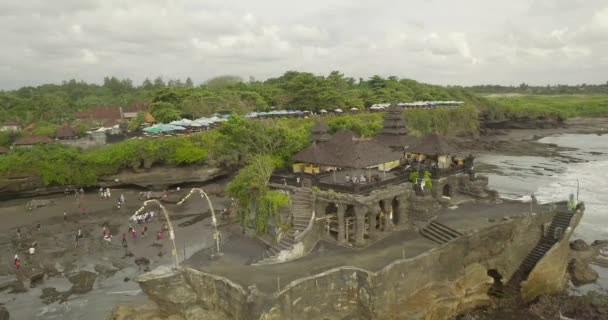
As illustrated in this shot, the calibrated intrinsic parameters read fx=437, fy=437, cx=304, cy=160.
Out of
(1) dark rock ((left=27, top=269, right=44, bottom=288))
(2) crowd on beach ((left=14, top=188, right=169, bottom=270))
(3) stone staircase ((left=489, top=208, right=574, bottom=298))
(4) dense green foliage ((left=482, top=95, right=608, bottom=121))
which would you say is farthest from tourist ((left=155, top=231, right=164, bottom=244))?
(4) dense green foliage ((left=482, top=95, right=608, bottom=121))

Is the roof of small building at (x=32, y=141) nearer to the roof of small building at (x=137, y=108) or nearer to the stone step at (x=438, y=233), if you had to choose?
the roof of small building at (x=137, y=108)

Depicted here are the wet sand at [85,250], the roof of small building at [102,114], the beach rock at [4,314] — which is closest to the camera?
the beach rock at [4,314]

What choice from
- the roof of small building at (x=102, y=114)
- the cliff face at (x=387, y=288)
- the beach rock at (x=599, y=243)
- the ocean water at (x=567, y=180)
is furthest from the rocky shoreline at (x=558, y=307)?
the roof of small building at (x=102, y=114)

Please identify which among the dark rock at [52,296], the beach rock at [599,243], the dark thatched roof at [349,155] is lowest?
the beach rock at [599,243]

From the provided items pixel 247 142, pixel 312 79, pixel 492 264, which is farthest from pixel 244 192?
pixel 312 79

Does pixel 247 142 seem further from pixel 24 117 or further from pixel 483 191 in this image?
pixel 24 117

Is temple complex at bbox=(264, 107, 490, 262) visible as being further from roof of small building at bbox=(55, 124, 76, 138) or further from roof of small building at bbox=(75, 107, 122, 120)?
roof of small building at bbox=(75, 107, 122, 120)

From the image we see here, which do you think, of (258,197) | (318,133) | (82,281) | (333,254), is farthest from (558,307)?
(82,281)

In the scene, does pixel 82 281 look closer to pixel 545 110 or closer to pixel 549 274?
pixel 549 274
